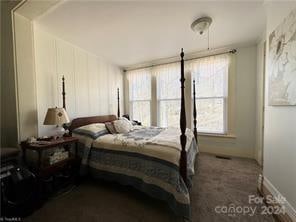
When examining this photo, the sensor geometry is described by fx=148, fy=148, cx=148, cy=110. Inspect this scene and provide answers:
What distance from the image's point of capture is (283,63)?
152 centimetres

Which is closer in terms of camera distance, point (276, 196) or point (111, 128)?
point (276, 196)

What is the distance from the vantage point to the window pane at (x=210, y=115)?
370 cm

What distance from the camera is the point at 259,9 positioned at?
2092 millimetres

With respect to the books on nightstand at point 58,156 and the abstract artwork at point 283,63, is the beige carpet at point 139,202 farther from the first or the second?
the abstract artwork at point 283,63

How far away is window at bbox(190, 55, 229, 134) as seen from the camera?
3.60 m

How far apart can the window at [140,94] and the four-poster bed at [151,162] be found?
2146mm

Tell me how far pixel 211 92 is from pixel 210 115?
59cm

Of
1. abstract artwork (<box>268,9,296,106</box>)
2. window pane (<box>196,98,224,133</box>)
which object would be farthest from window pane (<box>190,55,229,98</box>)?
abstract artwork (<box>268,9,296,106</box>)

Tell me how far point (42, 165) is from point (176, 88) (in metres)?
3.39

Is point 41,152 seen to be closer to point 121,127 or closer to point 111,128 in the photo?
point 111,128

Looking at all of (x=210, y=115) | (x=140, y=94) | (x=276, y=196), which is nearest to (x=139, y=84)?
(x=140, y=94)

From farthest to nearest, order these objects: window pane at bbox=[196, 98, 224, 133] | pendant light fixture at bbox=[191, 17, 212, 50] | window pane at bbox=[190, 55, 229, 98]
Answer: window pane at bbox=[196, 98, 224, 133], window pane at bbox=[190, 55, 229, 98], pendant light fixture at bbox=[191, 17, 212, 50]

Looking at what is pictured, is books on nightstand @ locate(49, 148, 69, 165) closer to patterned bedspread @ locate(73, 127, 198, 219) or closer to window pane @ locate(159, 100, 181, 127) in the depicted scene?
patterned bedspread @ locate(73, 127, 198, 219)

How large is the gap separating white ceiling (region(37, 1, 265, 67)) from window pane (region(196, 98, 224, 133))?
1.34m
